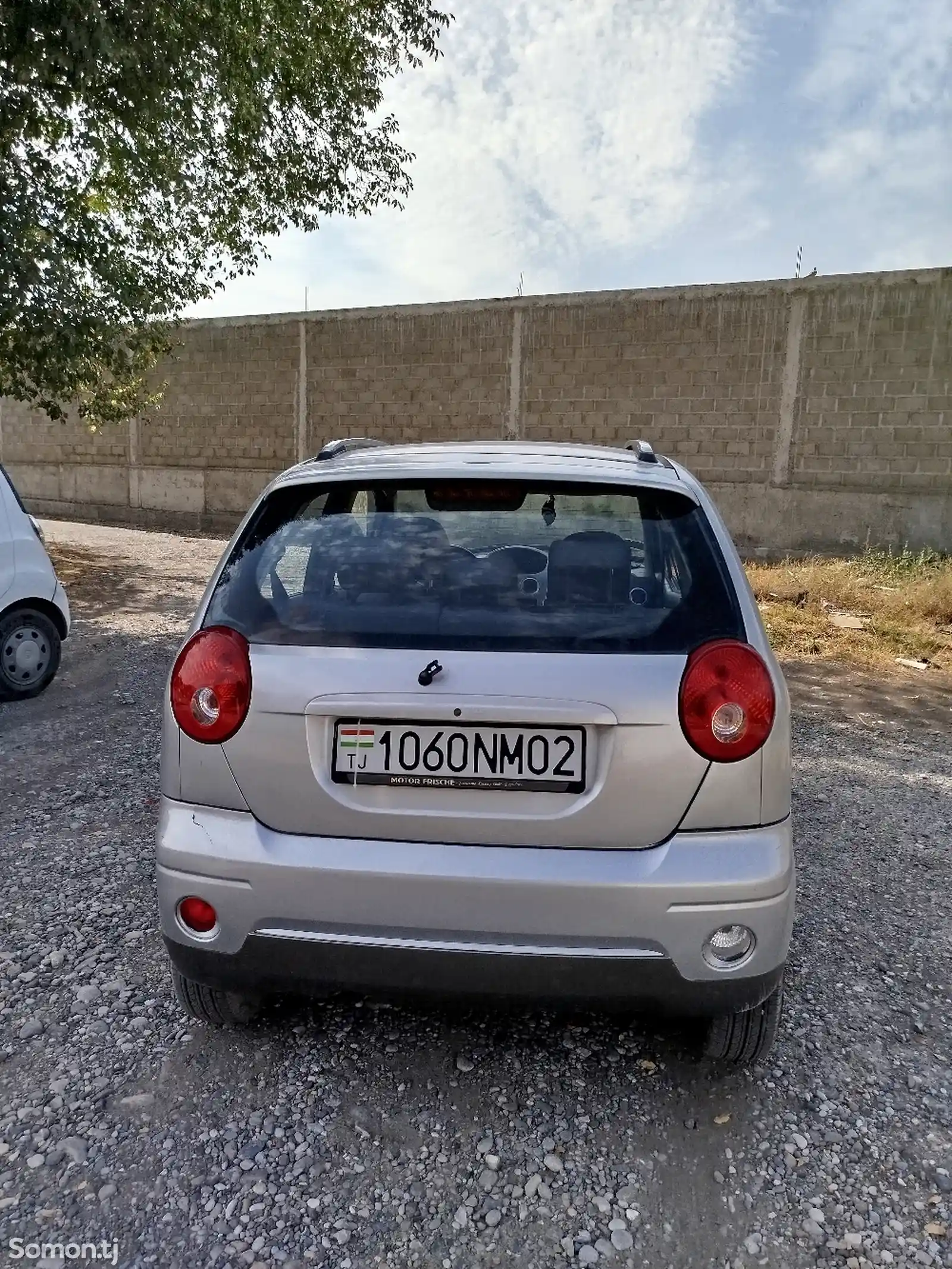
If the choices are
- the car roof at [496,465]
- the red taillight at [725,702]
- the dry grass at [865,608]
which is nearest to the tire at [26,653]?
the car roof at [496,465]

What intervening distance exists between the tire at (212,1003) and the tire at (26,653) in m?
3.90

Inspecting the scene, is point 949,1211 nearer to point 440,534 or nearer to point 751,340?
point 440,534

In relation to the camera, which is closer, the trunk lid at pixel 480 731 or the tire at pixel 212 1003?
the trunk lid at pixel 480 731

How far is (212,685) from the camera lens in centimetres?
203

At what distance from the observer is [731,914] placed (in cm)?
188

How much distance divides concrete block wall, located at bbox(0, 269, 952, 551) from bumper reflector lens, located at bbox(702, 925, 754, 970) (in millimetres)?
11496

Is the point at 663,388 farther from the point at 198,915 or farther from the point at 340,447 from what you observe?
the point at 198,915

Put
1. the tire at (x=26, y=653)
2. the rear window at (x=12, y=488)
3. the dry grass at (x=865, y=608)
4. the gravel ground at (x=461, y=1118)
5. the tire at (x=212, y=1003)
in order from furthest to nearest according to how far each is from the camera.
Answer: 1. the dry grass at (x=865, y=608)
2. the tire at (x=26, y=653)
3. the rear window at (x=12, y=488)
4. the tire at (x=212, y=1003)
5. the gravel ground at (x=461, y=1118)

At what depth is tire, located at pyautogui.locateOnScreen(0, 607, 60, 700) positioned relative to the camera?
18.0 ft

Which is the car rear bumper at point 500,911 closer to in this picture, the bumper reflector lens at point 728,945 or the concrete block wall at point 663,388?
the bumper reflector lens at point 728,945

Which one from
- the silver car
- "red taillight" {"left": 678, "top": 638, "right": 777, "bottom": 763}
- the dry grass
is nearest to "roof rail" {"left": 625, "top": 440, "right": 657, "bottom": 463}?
the silver car

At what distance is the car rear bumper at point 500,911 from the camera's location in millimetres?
1871

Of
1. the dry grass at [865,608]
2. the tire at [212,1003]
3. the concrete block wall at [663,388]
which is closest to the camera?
the tire at [212,1003]

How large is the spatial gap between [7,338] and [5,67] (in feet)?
8.09
